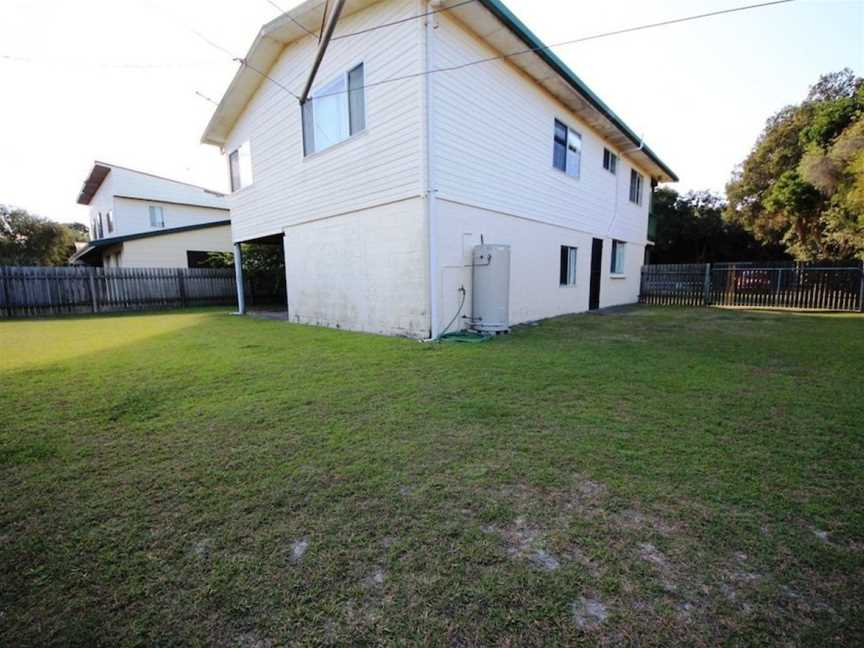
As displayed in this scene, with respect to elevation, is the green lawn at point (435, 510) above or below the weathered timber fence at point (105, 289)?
below

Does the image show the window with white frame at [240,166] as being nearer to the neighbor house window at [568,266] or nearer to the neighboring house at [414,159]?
the neighboring house at [414,159]

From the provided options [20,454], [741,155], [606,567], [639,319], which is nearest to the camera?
[606,567]

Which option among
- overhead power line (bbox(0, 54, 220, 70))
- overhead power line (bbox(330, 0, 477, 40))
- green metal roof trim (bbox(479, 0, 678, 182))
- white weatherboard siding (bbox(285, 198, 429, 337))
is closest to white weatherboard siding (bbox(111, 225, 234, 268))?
white weatherboard siding (bbox(285, 198, 429, 337))

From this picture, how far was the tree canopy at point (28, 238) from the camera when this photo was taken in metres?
27.4

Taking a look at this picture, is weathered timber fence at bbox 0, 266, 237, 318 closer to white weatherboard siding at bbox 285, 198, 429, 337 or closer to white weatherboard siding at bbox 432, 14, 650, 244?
white weatherboard siding at bbox 285, 198, 429, 337

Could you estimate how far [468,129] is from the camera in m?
7.03

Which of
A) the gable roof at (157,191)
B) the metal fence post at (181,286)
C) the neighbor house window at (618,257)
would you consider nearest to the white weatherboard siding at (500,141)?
the neighbor house window at (618,257)

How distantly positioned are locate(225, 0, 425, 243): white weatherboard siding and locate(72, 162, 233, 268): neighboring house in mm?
9375

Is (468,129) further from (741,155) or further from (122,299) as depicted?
(741,155)

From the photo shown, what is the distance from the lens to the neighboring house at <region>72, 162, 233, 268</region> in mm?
17359

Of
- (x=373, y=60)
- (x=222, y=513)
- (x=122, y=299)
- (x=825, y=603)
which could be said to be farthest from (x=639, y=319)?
(x=122, y=299)

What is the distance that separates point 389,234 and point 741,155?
1016 inches

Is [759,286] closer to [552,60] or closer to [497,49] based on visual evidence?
[552,60]

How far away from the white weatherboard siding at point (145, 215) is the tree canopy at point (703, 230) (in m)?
33.7
